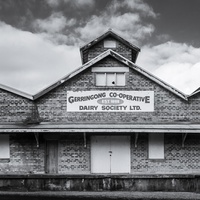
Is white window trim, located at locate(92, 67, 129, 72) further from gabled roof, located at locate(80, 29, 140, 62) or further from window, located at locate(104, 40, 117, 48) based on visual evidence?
window, located at locate(104, 40, 117, 48)

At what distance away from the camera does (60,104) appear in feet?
53.9

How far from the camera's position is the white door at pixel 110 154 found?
52.7 feet

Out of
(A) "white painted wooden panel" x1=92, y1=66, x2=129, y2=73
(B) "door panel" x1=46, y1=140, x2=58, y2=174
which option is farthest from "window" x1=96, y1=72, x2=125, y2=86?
(B) "door panel" x1=46, y1=140, x2=58, y2=174

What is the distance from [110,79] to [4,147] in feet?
20.6

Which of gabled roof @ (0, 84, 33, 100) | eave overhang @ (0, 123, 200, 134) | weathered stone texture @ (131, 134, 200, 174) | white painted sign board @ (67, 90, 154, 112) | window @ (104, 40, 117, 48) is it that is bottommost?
weathered stone texture @ (131, 134, 200, 174)

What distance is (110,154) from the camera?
16203 mm

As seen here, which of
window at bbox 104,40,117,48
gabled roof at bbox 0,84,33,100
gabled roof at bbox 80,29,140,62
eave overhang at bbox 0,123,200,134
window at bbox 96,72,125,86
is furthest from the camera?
window at bbox 104,40,117,48

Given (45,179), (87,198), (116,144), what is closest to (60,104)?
(116,144)

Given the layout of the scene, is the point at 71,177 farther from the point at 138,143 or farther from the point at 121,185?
the point at 138,143

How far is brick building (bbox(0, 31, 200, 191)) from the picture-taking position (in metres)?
15.9

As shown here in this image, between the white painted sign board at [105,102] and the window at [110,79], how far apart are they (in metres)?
0.59

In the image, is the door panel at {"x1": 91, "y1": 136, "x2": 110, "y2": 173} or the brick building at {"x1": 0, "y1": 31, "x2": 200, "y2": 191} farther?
the door panel at {"x1": 91, "y1": 136, "x2": 110, "y2": 173}

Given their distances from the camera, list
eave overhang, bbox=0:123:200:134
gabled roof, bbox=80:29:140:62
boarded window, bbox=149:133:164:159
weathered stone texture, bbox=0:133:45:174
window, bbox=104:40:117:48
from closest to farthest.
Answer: eave overhang, bbox=0:123:200:134
weathered stone texture, bbox=0:133:45:174
boarded window, bbox=149:133:164:159
gabled roof, bbox=80:29:140:62
window, bbox=104:40:117:48

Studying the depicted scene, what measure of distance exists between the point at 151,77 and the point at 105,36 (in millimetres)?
4434
